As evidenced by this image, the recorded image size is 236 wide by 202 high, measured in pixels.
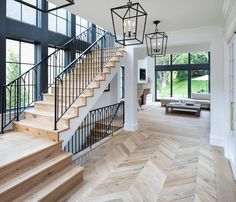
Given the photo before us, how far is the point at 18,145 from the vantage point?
2.85 metres

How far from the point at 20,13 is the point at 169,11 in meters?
3.41

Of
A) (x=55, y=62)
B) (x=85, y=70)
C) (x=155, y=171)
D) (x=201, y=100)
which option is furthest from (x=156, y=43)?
(x=201, y=100)

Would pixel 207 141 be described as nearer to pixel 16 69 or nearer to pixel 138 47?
pixel 138 47

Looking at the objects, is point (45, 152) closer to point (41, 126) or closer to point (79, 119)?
point (41, 126)

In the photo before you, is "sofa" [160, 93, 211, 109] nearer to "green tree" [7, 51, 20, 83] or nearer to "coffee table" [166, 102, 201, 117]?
"coffee table" [166, 102, 201, 117]

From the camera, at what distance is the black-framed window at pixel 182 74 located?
10812mm

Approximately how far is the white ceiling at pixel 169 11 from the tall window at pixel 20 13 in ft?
5.77

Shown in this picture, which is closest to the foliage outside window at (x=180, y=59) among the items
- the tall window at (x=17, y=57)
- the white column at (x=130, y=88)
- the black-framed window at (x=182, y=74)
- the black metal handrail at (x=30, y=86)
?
the black-framed window at (x=182, y=74)

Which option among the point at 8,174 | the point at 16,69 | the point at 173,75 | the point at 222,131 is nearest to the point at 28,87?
the point at 16,69

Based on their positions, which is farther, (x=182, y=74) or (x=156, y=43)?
(x=182, y=74)

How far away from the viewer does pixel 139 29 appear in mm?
4418

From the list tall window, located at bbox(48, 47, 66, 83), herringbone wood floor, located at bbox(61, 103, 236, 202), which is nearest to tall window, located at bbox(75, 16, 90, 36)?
tall window, located at bbox(48, 47, 66, 83)

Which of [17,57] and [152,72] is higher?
[152,72]

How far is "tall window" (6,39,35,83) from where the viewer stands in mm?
4195
